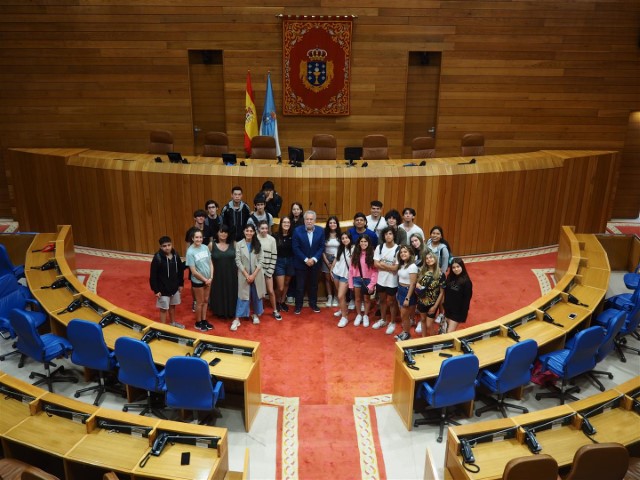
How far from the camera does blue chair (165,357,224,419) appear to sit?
508cm

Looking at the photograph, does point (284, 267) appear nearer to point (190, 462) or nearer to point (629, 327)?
point (190, 462)

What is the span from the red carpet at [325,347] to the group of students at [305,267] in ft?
0.87

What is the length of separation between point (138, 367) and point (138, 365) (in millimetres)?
24

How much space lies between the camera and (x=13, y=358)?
6676 mm

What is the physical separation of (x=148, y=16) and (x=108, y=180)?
320 centimetres

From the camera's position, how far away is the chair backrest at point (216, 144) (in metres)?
9.98

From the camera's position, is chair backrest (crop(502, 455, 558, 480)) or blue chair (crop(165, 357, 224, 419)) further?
blue chair (crop(165, 357, 224, 419))

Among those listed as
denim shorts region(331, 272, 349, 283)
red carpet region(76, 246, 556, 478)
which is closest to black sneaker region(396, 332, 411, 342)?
red carpet region(76, 246, 556, 478)

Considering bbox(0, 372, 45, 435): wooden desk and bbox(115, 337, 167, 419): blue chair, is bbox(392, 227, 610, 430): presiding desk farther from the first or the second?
bbox(0, 372, 45, 435): wooden desk

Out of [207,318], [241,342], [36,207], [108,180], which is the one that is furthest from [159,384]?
[36,207]

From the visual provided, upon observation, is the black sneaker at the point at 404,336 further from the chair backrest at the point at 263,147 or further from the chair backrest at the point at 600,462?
the chair backrest at the point at 263,147

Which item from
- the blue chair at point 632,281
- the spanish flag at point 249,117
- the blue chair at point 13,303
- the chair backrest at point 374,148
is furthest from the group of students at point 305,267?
the spanish flag at point 249,117

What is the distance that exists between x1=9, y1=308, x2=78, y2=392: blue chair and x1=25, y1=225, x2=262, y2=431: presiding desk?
227 millimetres

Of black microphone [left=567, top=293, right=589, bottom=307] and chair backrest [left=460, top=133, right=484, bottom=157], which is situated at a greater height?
chair backrest [left=460, top=133, right=484, bottom=157]
